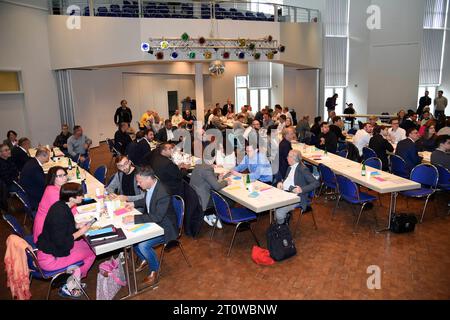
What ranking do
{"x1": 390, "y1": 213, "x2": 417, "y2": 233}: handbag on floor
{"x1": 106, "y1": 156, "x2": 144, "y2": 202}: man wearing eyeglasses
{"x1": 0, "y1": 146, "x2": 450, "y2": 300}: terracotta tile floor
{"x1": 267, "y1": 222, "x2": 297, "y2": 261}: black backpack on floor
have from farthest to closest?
{"x1": 390, "y1": 213, "x2": 417, "y2": 233}: handbag on floor, {"x1": 106, "y1": 156, "x2": 144, "y2": 202}: man wearing eyeglasses, {"x1": 267, "y1": 222, "x2": 297, "y2": 261}: black backpack on floor, {"x1": 0, "y1": 146, "x2": 450, "y2": 300}: terracotta tile floor

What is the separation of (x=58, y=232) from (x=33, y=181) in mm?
2620

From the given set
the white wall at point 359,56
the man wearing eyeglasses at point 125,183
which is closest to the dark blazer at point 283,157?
the man wearing eyeglasses at point 125,183

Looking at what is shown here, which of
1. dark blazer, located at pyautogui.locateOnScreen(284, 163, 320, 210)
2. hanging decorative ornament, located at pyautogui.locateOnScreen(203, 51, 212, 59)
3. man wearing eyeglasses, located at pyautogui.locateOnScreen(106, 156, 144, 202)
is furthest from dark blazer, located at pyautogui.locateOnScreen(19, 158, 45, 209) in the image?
hanging decorative ornament, located at pyautogui.locateOnScreen(203, 51, 212, 59)

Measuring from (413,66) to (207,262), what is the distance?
52.1 ft

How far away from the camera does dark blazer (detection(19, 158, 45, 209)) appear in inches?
231

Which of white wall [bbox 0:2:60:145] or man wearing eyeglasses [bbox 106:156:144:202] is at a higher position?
white wall [bbox 0:2:60:145]

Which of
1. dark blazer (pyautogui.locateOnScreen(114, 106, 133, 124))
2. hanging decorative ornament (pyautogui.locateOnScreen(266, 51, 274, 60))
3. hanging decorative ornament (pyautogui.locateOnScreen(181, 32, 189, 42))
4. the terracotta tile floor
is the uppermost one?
hanging decorative ornament (pyautogui.locateOnScreen(181, 32, 189, 42))

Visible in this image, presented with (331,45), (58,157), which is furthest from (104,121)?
(331,45)

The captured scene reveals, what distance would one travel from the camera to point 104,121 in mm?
15000

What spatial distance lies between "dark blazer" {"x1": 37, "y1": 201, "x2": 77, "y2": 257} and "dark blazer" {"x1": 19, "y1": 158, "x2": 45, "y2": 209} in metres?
Result: 2.38

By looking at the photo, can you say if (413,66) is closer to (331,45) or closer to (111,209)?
(331,45)

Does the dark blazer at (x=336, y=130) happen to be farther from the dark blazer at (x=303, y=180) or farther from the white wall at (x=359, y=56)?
the white wall at (x=359, y=56)

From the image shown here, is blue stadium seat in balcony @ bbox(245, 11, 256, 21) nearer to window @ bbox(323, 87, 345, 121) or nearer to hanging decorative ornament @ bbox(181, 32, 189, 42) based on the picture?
hanging decorative ornament @ bbox(181, 32, 189, 42)

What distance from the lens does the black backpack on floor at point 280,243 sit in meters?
4.95
